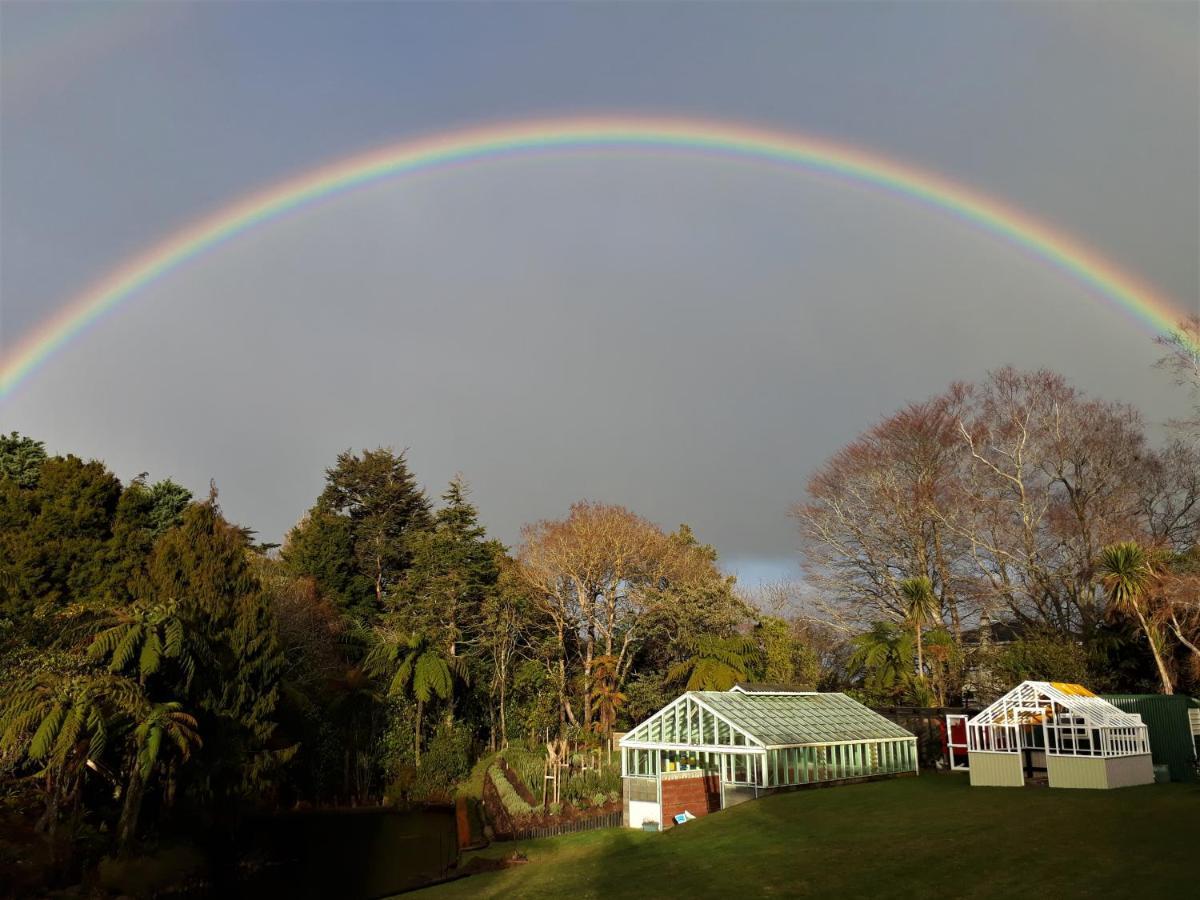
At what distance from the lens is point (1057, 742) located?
75.4 feet

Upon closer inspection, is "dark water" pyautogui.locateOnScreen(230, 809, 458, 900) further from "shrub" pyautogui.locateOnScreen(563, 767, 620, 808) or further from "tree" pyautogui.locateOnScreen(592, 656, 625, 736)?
"tree" pyautogui.locateOnScreen(592, 656, 625, 736)

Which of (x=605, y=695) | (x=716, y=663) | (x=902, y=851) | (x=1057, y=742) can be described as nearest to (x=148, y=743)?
(x=902, y=851)

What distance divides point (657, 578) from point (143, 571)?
2272 centimetres

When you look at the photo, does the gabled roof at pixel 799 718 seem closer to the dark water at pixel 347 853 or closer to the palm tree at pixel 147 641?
the dark water at pixel 347 853

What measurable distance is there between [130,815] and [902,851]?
1808 cm

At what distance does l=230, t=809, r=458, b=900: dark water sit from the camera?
81.7 ft

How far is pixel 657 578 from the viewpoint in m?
43.6

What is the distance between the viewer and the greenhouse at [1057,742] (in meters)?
22.2

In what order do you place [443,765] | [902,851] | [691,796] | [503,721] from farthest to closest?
1. [503,721]
2. [443,765]
3. [691,796]
4. [902,851]

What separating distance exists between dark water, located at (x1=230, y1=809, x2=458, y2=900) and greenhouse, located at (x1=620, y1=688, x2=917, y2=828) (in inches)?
267

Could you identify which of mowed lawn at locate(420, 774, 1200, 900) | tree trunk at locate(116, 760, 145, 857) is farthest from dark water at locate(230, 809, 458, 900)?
mowed lawn at locate(420, 774, 1200, 900)

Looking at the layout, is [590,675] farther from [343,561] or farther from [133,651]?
[133,651]

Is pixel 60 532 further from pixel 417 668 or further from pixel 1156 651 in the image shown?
pixel 1156 651

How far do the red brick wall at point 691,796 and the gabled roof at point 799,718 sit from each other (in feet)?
6.75
